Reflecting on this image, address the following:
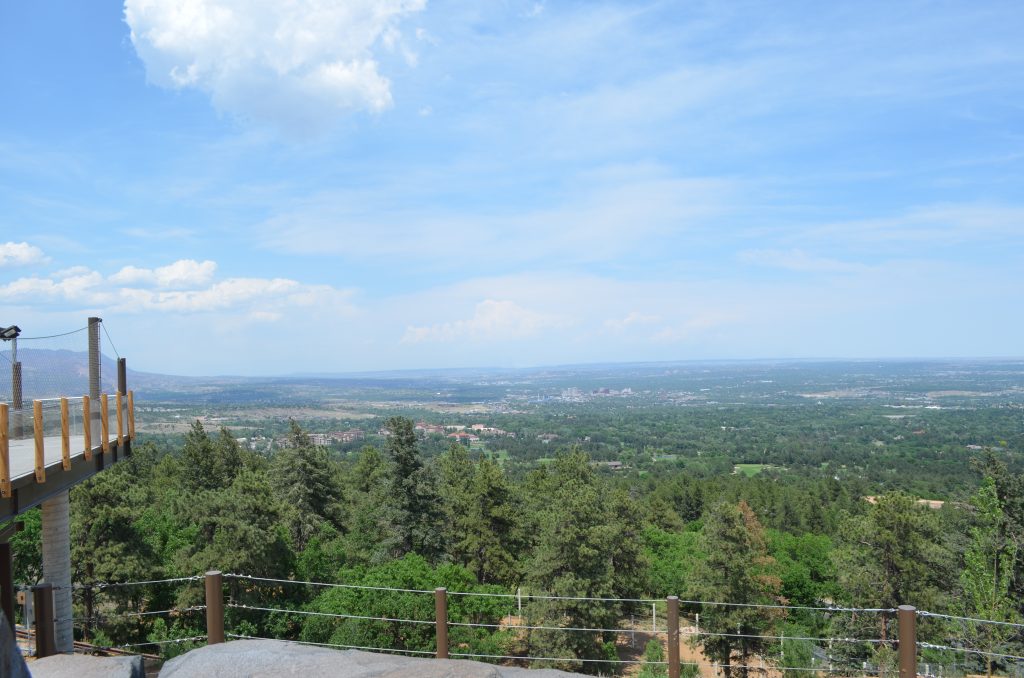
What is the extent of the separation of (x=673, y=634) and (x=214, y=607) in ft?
14.8

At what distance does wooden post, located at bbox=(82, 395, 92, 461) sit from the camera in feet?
27.4

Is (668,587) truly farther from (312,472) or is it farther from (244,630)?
(244,630)

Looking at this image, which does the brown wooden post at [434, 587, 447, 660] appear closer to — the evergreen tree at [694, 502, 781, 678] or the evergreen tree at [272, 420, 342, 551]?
the evergreen tree at [694, 502, 781, 678]

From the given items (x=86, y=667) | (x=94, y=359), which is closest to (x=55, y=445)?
(x=94, y=359)

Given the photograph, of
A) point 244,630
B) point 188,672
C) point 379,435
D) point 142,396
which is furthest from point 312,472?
point 142,396

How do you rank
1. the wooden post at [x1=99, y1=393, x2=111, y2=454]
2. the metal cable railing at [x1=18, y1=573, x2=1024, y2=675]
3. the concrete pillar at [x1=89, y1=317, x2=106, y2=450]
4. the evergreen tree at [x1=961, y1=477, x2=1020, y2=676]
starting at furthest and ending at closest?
the evergreen tree at [x1=961, y1=477, x2=1020, y2=676] < the concrete pillar at [x1=89, y1=317, x2=106, y2=450] < the wooden post at [x1=99, y1=393, x2=111, y2=454] < the metal cable railing at [x1=18, y1=573, x2=1024, y2=675]

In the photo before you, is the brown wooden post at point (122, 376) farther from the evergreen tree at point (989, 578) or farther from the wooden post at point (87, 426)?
the evergreen tree at point (989, 578)

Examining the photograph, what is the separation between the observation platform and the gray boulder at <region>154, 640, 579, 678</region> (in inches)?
94.1

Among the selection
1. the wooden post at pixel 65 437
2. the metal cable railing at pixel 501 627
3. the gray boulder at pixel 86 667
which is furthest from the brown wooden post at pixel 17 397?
the gray boulder at pixel 86 667

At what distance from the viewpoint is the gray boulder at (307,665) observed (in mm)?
5797

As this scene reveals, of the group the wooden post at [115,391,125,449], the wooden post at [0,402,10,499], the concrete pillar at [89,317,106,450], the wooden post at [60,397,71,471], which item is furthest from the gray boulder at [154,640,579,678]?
the concrete pillar at [89,317,106,450]

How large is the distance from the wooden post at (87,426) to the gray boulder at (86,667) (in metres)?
Result: 2.88

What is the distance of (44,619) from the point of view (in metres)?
6.48

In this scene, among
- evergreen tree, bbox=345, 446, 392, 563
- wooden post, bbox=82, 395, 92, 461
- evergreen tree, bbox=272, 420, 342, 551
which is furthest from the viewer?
evergreen tree, bbox=272, 420, 342, 551
